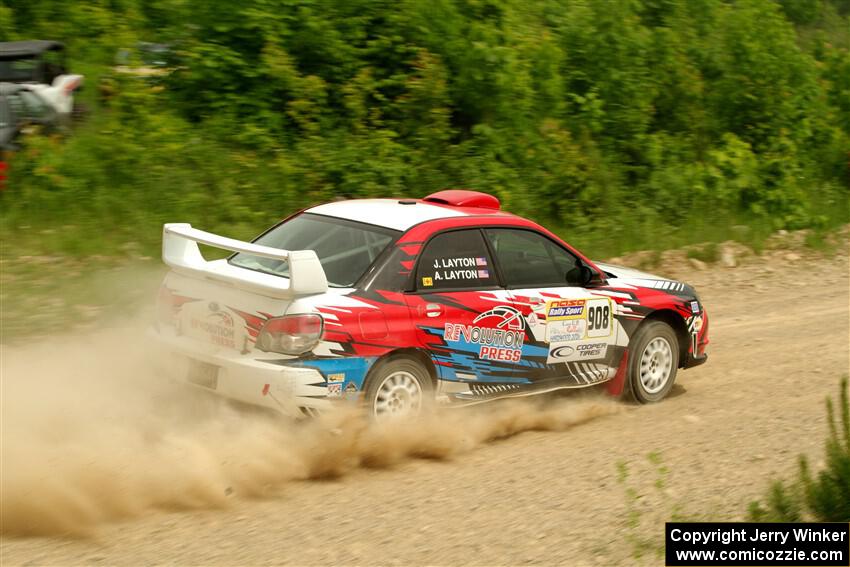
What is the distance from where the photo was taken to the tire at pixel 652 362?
818 cm

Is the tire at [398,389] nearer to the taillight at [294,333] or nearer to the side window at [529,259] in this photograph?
the taillight at [294,333]

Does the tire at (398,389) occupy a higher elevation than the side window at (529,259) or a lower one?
lower

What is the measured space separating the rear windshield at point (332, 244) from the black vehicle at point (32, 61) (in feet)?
22.3

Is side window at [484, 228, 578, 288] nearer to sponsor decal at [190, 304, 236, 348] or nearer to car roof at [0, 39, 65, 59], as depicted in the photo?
sponsor decal at [190, 304, 236, 348]

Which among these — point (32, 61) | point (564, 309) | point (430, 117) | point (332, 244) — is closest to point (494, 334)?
point (564, 309)

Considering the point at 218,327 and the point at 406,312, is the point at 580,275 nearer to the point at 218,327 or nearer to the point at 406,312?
the point at 406,312

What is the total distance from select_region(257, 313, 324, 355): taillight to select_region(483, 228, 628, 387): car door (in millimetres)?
1658

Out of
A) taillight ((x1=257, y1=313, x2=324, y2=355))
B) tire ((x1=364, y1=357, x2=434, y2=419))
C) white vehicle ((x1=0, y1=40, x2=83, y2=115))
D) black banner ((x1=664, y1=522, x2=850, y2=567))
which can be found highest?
white vehicle ((x1=0, y1=40, x2=83, y2=115))

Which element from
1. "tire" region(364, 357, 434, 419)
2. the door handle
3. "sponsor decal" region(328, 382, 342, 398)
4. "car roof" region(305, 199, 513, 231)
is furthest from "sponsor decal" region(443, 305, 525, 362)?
"sponsor decal" region(328, 382, 342, 398)

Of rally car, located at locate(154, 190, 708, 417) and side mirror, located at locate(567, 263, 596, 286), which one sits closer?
rally car, located at locate(154, 190, 708, 417)

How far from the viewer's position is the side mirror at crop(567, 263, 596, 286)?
7.76 metres

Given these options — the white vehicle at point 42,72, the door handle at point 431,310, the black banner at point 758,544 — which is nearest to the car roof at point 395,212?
the door handle at point 431,310

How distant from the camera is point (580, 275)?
780cm

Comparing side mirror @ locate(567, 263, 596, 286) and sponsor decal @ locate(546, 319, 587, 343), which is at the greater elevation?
side mirror @ locate(567, 263, 596, 286)
